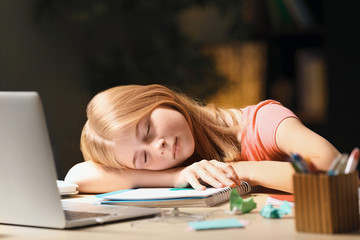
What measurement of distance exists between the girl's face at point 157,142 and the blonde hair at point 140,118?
0.07 feet

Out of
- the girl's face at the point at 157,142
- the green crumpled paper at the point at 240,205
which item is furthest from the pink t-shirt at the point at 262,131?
the green crumpled paper at the point at 240,205

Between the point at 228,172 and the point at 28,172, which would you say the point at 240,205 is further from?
the point at 28,172

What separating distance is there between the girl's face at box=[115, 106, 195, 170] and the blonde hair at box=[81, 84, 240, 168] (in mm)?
21

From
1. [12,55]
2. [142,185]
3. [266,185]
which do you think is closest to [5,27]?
[12,55]

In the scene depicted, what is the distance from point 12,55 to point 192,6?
108cm

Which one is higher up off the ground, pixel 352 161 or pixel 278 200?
pixel 352 161

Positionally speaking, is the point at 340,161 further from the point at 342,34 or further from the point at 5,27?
the point at 342,34

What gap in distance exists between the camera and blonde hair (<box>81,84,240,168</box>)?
1493mm

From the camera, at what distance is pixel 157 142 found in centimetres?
148

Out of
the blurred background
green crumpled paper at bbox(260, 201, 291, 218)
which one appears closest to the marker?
green crumpled paper at bbox(260, 201, 291, 218)

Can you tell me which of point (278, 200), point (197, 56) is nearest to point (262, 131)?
point (278, 200)

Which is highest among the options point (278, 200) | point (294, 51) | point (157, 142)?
point (294, 51)

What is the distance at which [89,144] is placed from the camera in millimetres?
1568

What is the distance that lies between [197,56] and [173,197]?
1923mm
